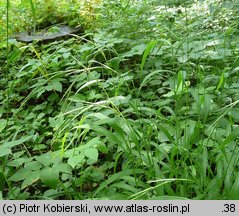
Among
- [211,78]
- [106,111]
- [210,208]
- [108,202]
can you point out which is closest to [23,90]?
[106,111]

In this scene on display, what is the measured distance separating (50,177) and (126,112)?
0.54 metres

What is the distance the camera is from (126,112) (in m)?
1.45

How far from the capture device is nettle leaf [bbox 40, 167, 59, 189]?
0.99 m

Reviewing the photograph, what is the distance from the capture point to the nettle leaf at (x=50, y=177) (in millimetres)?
990

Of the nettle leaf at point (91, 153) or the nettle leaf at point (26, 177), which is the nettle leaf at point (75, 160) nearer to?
the nettle leaf at point (91, 153)

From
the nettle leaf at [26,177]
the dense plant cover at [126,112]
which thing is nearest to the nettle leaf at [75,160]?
the dense plant cover at [126,112]

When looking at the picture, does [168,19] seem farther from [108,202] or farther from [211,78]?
[108,202]

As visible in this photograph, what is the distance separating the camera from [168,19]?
2.43 metres

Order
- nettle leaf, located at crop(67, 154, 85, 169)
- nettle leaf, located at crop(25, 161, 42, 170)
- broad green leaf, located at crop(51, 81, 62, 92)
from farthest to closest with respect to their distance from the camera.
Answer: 1. broad green leaf, located at crop(51, 81, 62, 92)
2. nettle leaf, located at crop(25, 161, 42, 170)
3. nettle leaf, located at crop(67, 154, 85, 169)

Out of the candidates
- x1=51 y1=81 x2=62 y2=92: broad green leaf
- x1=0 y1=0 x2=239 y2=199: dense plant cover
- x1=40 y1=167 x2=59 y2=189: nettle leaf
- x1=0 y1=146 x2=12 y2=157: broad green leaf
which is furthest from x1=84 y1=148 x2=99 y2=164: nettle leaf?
x1=51 y1=81 x2=62 y2=92: broad green leaf

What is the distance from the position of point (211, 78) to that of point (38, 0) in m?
2.26

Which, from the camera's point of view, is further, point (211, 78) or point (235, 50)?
point (235, 50)

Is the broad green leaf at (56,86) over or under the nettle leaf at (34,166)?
over

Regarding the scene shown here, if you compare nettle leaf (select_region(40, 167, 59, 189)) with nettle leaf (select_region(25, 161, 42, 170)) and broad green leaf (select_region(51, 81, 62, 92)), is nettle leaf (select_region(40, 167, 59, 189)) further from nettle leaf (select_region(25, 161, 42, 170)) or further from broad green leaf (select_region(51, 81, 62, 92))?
broad green leaf (select_region(51, 81, 62, 92))
